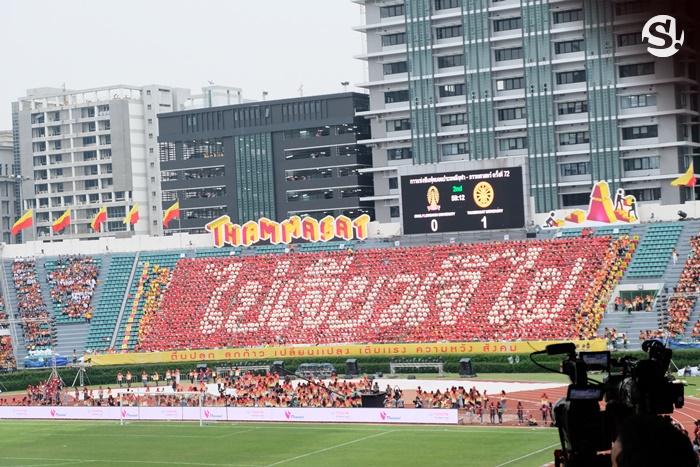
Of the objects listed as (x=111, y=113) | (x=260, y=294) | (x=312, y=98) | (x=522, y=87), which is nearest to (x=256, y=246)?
(x=260, y=294)

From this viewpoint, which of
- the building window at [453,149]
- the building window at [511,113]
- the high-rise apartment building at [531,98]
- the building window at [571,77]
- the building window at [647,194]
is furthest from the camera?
the building window at [453,149]

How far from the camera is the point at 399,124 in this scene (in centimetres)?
10238

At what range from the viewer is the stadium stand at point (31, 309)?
7844cm

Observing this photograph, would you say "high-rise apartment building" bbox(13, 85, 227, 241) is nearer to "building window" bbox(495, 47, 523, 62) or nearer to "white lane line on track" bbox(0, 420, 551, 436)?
"building window" bbox(495, 47, 523, 62)

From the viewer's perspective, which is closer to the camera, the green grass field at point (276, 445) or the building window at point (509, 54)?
the green grass field at point (276, 445)

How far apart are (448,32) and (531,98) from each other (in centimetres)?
874

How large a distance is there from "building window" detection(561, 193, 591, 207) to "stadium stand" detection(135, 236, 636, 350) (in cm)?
2057

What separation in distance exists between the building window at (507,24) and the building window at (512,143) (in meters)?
8.29

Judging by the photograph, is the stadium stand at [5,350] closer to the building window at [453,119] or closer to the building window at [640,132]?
the building window at [453,119]

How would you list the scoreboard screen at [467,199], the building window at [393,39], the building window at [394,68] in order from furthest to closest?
1. the building window at [394,68]
2. the building window at [393,39]
3. the scoreboard screen at [467,199]

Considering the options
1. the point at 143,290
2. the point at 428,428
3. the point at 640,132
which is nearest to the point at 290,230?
the point at 143,290

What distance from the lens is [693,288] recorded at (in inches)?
2552

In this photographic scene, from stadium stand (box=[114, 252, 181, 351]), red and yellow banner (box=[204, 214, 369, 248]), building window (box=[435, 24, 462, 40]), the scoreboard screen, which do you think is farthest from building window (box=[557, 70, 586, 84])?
stadium stand (box=[114, 252, 181, 351])

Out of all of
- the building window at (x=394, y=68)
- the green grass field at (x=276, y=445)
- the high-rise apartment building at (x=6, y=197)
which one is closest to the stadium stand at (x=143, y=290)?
the green grass field at (x=276, y=445)
